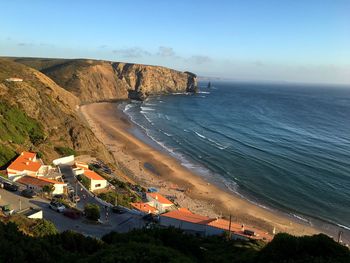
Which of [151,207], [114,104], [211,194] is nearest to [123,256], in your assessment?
[151,207]

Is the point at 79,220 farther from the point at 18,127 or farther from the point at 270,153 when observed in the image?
the point at 270,153

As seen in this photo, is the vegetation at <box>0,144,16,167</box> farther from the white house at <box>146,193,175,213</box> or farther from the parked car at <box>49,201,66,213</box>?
the white house at <box>146,193,175,213</box>

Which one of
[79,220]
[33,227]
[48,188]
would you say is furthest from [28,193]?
[33,227]

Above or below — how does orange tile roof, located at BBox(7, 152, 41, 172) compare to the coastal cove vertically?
above

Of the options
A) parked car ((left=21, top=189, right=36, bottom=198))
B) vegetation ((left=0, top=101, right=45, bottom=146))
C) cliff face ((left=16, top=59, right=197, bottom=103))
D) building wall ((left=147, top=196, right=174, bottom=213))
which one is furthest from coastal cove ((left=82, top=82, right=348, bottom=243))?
cliff face ((left=16, top=59, right=197, bottom=103))

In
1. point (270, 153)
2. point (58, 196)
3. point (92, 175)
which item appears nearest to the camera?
point (58, 196)

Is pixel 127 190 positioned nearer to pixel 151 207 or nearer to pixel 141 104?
pixel 151 207
